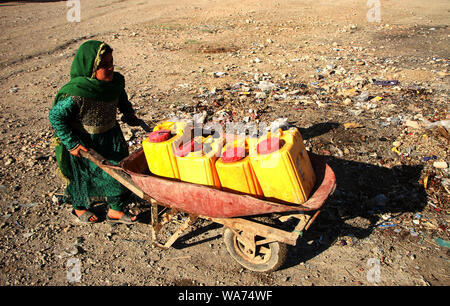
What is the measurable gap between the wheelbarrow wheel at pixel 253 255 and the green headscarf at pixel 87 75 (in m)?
1.73

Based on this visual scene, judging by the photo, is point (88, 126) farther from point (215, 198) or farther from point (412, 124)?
point (412, 124)

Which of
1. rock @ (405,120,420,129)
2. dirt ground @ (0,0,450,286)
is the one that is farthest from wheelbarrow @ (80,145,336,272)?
rock @ (405,120,420,129)

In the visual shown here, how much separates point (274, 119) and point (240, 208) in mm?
3116

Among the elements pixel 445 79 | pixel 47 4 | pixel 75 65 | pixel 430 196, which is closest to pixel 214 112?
pixel 75 65

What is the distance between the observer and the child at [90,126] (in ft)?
9.11

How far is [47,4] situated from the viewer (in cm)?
1599

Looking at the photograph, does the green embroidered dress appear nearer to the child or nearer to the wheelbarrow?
the child

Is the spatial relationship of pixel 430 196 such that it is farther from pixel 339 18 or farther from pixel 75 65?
pixel 339 18

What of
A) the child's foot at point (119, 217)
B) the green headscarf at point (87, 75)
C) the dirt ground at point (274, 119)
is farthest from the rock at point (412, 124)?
the green headscarf at point (87, 75)

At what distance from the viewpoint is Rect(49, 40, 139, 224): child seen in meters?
2.78

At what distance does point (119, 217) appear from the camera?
11.5 ft

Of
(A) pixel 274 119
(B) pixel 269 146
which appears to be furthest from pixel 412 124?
(B) pixel 269 146

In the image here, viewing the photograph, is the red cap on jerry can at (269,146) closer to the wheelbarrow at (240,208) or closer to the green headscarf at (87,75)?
the wheelbarrow at (240,208)
